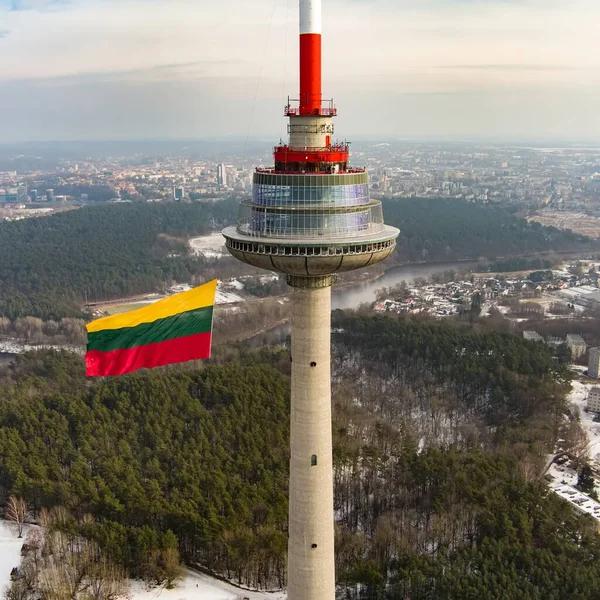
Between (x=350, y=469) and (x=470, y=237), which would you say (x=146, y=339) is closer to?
(x=350, y=469)

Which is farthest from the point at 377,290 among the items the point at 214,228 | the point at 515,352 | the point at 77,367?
the point at 214,228

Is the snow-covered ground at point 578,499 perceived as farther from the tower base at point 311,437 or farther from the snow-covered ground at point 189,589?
the tower base at point 311,437

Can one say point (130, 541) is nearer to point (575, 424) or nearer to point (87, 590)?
point (87, 590)

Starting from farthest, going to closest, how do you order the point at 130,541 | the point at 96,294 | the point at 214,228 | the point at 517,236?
the point at 214,228 → the point at 517,236 → the point at 96,294 → the point at 130,541

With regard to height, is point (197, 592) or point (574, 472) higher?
point (574, 472)

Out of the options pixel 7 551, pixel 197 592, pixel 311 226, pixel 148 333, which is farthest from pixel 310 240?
pixel 7 551

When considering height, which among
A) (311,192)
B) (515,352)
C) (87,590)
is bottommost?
(87,590)

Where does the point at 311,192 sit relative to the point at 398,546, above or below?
above
